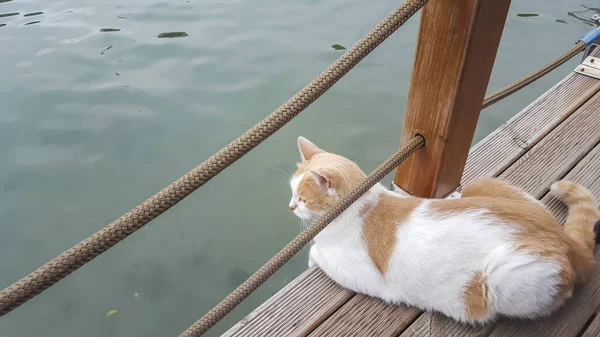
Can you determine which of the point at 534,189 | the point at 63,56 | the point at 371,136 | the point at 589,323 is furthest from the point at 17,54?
the point at 589,323

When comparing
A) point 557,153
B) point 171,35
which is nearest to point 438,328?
point 557,153

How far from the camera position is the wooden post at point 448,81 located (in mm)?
1421

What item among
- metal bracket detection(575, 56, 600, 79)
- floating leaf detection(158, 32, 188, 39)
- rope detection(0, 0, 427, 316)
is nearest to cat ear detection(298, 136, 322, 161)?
rope detection(0, 0, 427, 316)

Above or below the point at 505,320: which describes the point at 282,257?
above

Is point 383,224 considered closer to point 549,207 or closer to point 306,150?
point 306,150

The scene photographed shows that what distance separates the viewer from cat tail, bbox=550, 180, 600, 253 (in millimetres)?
1761

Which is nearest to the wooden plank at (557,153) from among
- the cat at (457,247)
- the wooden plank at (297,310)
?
the cat at (457,247)

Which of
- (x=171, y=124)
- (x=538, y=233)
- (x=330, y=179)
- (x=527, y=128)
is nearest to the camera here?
(x=538, y=233)

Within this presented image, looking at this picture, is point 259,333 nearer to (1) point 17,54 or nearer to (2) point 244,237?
(2) point 244,237

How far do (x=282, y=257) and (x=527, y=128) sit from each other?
1.90 m

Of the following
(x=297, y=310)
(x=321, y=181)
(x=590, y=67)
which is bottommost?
(x=297, y=310)

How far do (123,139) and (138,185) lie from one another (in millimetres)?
644

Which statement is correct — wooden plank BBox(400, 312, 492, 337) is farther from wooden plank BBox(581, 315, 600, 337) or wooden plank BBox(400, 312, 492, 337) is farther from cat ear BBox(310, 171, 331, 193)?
cat ear BBox(310, 171, 331, 193)

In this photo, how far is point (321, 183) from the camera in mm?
1834
